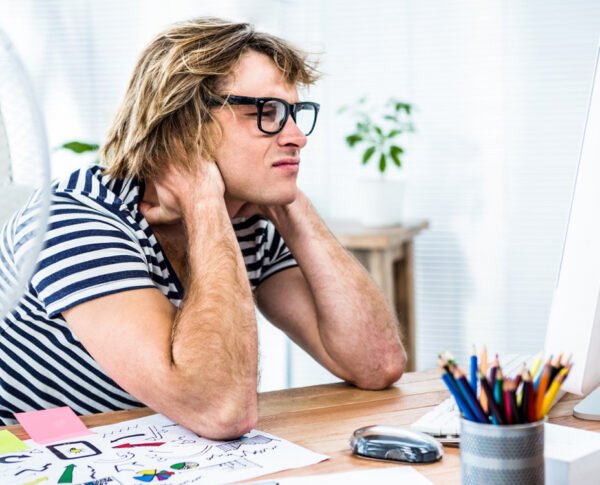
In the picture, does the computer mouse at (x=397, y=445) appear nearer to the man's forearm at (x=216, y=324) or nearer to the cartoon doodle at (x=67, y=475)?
the man's forearm at (x=216, y=324)

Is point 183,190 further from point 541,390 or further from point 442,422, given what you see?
point 541,390

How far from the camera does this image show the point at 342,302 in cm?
144

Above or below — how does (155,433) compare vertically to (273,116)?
below

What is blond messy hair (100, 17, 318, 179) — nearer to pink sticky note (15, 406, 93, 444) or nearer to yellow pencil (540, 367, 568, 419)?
pink sticky note (15, 406, 93, 444)

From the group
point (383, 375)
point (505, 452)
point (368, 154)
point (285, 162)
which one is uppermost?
point (285, 162)

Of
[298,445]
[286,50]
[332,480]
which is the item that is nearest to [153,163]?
[286,50]

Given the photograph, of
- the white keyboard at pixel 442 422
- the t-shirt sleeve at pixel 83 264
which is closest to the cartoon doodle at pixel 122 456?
the t-shirt sleeve at pixel 83 264

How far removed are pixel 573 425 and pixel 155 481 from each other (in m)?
0.54

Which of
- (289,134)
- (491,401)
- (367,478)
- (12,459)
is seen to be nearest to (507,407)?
(491,401)

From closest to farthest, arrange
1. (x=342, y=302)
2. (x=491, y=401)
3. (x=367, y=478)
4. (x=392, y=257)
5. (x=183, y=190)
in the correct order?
(x=491, y=401), (x=367, y=478), (x=183, y=190), (x=342, y=302), (x=392, y=257)

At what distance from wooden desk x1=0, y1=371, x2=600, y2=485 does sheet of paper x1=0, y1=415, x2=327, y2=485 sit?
3cm

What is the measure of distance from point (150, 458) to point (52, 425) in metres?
0.21

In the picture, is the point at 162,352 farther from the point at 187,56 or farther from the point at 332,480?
the point at 187,56

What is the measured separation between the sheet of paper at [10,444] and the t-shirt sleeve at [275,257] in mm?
600
